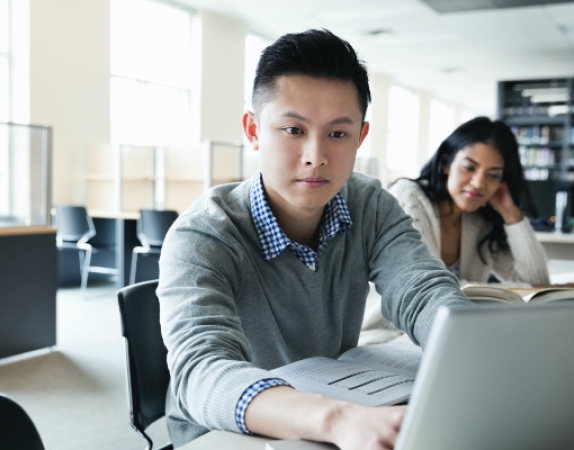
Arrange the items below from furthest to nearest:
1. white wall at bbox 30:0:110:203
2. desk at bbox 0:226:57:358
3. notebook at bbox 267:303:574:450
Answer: white wall at bbox 30:0:110:203, desk at bbox 0:226:57:358, notebook at bbox 267:303:574:450

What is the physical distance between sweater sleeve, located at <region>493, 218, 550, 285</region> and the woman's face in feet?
0.74

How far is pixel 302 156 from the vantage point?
104cm

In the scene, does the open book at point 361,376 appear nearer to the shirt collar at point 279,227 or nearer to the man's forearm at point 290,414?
the man's forearm at point 290,414

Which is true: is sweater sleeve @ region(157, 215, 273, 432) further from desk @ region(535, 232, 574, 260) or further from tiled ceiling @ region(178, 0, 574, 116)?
tiled ceiling @ region(178, 0, 574, 116)

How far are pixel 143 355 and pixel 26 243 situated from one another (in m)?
2.28

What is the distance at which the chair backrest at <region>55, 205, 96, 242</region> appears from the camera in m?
5.22

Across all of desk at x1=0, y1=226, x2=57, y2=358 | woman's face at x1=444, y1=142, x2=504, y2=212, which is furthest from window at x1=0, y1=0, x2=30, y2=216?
woman's face at x1=444, y1=142, x2=504, y2=212

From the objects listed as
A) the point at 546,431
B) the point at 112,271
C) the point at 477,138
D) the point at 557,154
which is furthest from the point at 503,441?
the point at 557,154

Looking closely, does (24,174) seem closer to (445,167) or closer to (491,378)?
(445,167)

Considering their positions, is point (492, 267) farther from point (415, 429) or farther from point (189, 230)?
point (415, 429)

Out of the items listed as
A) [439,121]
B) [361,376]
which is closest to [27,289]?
[361,376]

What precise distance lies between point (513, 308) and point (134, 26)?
687 cm

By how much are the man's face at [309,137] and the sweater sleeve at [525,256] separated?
4.19ft

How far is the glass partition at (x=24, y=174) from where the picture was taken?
324 centimetres
